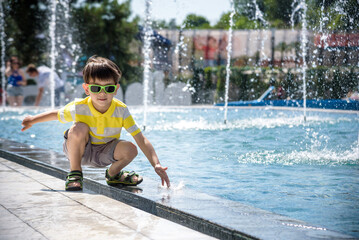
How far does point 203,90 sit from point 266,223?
21.3 metres

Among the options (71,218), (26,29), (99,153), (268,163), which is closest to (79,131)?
(99,153)

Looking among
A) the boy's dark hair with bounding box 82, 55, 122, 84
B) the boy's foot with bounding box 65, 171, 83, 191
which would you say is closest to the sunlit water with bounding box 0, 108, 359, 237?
the boy's foot with bounding box 65, 171, 83, 191

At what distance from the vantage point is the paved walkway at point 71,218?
118 inches

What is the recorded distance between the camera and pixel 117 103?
4254 mm

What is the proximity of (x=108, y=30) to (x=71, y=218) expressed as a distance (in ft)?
82.6

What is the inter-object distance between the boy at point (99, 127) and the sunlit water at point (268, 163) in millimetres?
464

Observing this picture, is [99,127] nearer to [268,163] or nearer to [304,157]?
[268,163]

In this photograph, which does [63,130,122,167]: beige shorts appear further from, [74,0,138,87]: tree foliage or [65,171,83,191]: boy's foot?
[74,0,138,87]: tree foliage

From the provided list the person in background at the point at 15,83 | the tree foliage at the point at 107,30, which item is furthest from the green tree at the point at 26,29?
the person in background at the point at 15,83

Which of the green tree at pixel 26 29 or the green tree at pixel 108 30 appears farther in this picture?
the green tree at pixel 108 30

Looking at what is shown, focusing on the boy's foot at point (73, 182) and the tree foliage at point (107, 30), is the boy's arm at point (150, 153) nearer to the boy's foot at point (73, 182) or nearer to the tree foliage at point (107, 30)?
the boy's foot at point (73, 182)

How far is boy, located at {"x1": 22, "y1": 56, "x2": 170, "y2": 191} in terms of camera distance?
13.4ft

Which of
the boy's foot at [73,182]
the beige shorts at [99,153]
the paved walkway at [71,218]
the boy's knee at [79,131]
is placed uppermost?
the boy's knee at [79,131]

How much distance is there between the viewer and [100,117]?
166 inches
